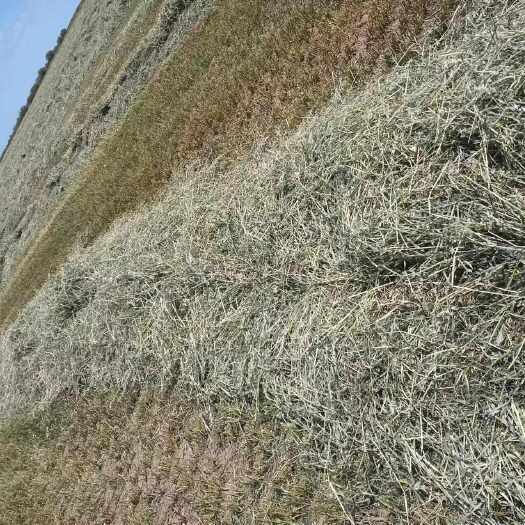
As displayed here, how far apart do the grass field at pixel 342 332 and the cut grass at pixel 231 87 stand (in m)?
0.95

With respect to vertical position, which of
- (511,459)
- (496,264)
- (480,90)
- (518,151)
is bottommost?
(511,459)

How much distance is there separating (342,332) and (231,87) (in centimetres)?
760

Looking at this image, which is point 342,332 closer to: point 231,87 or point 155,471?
point 155,471

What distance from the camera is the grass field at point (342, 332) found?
311cm

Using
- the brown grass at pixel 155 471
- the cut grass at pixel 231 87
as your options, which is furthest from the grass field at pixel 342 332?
the cut grass at pixel 231 87

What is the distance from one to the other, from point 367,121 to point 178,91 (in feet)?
30.2

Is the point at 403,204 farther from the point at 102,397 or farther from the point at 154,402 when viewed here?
the point at 102,397

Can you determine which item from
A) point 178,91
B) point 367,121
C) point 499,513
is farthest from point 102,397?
point 178,91

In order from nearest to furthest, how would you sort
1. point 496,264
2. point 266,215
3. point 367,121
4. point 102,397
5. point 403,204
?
point 496,264
point 403,204
point 367,121
point 266,215
point 102,397

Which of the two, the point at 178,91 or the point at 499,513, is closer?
the point at 499,513

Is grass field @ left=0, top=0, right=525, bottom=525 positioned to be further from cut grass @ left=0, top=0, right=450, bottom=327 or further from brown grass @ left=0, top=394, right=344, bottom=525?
cut grass @ left=0, top=0, right=450, bottom=327

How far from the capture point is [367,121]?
15.0 ft

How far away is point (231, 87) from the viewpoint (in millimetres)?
10328

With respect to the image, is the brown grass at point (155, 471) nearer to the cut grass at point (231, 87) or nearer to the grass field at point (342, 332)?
the grass field at point (342, 332)
